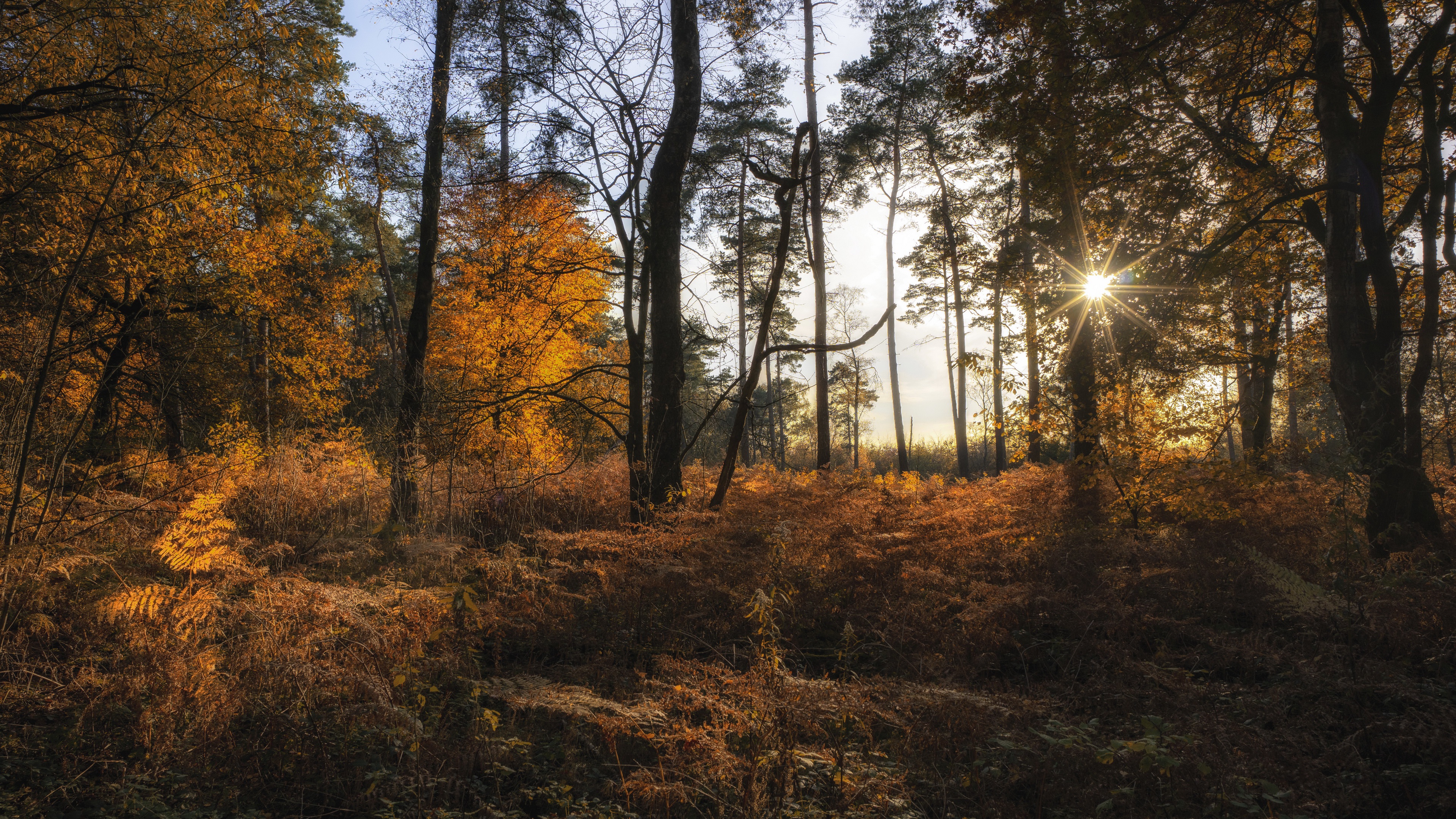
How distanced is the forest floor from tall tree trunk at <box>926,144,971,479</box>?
12.6 metres

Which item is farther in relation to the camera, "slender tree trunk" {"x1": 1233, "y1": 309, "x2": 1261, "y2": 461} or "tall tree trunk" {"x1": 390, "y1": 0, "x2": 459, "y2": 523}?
"tall tree trunk" {"x1": 390, "y1": 0, "x2": 459, "y2": 523}

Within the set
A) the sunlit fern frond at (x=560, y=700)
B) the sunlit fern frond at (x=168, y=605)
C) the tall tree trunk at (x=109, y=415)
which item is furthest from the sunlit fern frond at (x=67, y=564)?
the tall tree trunk at (x=109, y=415)

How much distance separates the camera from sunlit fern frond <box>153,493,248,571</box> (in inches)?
159

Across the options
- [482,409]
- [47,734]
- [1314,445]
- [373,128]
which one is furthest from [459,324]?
[1314,445]

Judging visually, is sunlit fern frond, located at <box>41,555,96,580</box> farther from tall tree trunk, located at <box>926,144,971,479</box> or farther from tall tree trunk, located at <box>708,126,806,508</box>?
tall tree trunk, located at <box>926,144,971,479</box>

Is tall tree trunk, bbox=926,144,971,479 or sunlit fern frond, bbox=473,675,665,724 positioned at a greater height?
tall tree trunk, bbox=926,144,971,479

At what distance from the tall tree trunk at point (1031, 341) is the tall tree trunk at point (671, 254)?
166 inches

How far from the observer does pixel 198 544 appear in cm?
420

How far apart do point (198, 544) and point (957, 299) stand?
19462 mm

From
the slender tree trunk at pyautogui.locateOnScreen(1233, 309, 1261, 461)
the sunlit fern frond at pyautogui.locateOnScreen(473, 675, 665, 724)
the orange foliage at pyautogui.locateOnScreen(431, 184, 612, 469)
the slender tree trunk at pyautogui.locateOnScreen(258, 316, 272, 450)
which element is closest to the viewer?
the sunlit fern frond at pyautogui.locateOnScreen(473, 675, 665, 724)

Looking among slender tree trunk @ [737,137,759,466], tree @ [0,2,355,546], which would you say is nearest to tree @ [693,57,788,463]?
slender tree trunk @ [737,137,759,466]

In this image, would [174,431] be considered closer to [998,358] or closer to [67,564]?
[67,564]

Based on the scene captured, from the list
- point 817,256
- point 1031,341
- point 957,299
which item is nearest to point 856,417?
point 957,299

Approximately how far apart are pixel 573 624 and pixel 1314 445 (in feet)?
24.6
